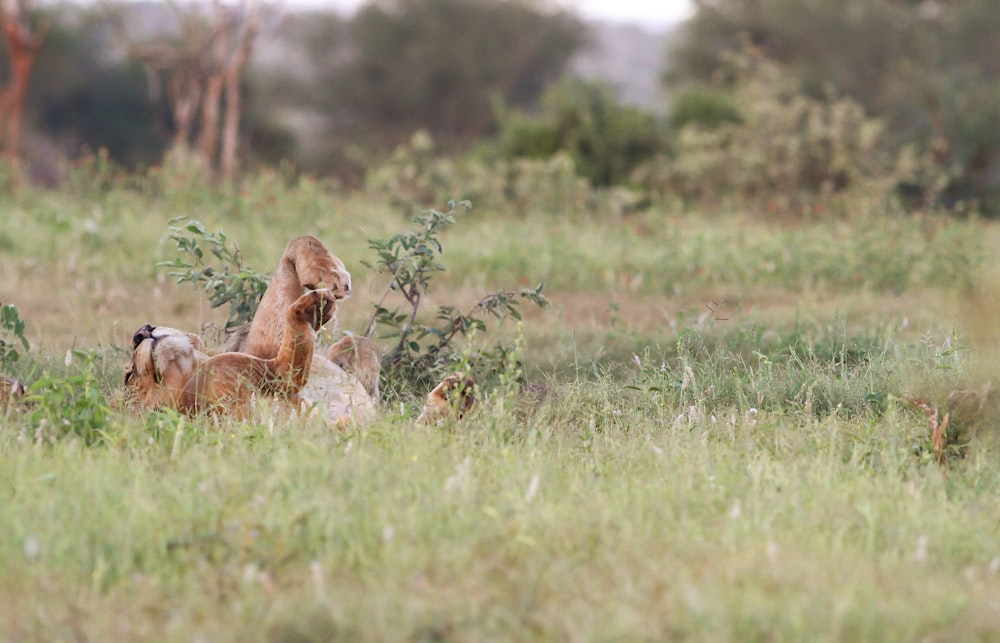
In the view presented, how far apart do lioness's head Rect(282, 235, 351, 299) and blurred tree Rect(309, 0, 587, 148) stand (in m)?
31.1

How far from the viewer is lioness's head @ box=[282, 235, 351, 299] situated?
4.49 meters

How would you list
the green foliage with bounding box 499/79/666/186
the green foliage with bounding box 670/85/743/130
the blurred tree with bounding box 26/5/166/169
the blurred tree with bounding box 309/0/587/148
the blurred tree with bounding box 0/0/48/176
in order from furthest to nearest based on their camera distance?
the blurred tree with bounding box 309/0/587/148 < the blurred tree with bounding box 26/5/166/169 < the green foliage with bounding box 670/85/743/130 < the blurred tree with bounding box 0/0/48/176 < the green foliage with bounding box 499/79/666/186

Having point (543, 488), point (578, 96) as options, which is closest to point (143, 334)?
point (543, 488)

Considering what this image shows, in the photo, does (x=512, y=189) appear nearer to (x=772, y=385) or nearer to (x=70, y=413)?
(x=772, y=385)

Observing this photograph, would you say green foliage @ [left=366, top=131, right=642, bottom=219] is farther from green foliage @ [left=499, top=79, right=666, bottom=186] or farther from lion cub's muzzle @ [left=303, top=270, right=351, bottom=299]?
lion cub's muzzle @ [left=303, top=270, right=351, bottom=299]

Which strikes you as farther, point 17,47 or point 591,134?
point 17,47

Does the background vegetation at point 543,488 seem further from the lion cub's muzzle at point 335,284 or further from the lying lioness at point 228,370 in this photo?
the lion cub's muzzle at point 335,284

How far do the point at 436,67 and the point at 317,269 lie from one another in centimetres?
3227

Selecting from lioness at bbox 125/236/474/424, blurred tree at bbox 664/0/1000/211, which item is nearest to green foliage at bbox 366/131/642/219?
lioness at bbox 125/236/474/424

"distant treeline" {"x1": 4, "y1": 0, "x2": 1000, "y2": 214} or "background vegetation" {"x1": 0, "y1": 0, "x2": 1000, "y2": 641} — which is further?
"distant treeline" {"x1": 4, "y1": 0, "x2": 1000, "y2": 214}

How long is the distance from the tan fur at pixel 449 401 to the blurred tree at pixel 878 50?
1862cm

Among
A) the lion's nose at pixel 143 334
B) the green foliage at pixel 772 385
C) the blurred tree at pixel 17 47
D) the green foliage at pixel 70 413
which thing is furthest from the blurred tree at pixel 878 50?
the green foliage at pixel 70 413

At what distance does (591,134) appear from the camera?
18.1 m

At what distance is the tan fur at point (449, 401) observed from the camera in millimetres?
4158
